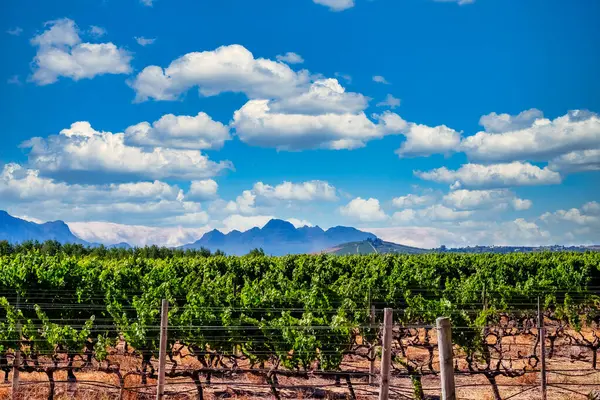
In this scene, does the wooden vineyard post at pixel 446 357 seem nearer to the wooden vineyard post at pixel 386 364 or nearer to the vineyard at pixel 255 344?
the wooden vineyard post at pixel 386 364

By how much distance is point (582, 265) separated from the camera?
1276 inches

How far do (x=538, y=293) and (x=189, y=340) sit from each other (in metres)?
11.1

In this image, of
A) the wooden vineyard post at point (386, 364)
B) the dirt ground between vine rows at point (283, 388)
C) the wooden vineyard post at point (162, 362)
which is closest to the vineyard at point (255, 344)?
the dirt ground between vine rows at point (283, 388)

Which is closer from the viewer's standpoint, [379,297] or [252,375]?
[252,375]

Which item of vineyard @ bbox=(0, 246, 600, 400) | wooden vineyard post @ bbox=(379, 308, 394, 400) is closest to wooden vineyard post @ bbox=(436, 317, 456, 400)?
A: wooden vineyard post @ bbox=(379, 308, 394, 400)

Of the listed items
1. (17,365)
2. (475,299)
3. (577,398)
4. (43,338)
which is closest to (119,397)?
(17,365)

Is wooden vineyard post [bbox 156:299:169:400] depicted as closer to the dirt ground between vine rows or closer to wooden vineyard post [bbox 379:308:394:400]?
the dirt ground between vine rows

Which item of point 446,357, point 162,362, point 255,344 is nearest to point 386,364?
point 446,357

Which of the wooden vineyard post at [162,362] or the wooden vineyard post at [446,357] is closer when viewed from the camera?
the wooden vineyard post at [446,357]

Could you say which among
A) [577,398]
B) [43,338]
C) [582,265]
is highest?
[582,265]

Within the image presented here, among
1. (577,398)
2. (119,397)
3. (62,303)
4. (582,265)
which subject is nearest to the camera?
(119,397)

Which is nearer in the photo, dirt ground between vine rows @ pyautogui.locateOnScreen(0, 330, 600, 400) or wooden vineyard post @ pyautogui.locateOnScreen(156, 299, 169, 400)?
wooden vineyard post @ pyautogui.locateOnScreen(156, 299, 169, 400)

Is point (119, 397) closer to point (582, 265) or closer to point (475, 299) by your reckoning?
point (475, 299)

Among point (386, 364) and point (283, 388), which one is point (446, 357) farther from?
point (283, 388)
